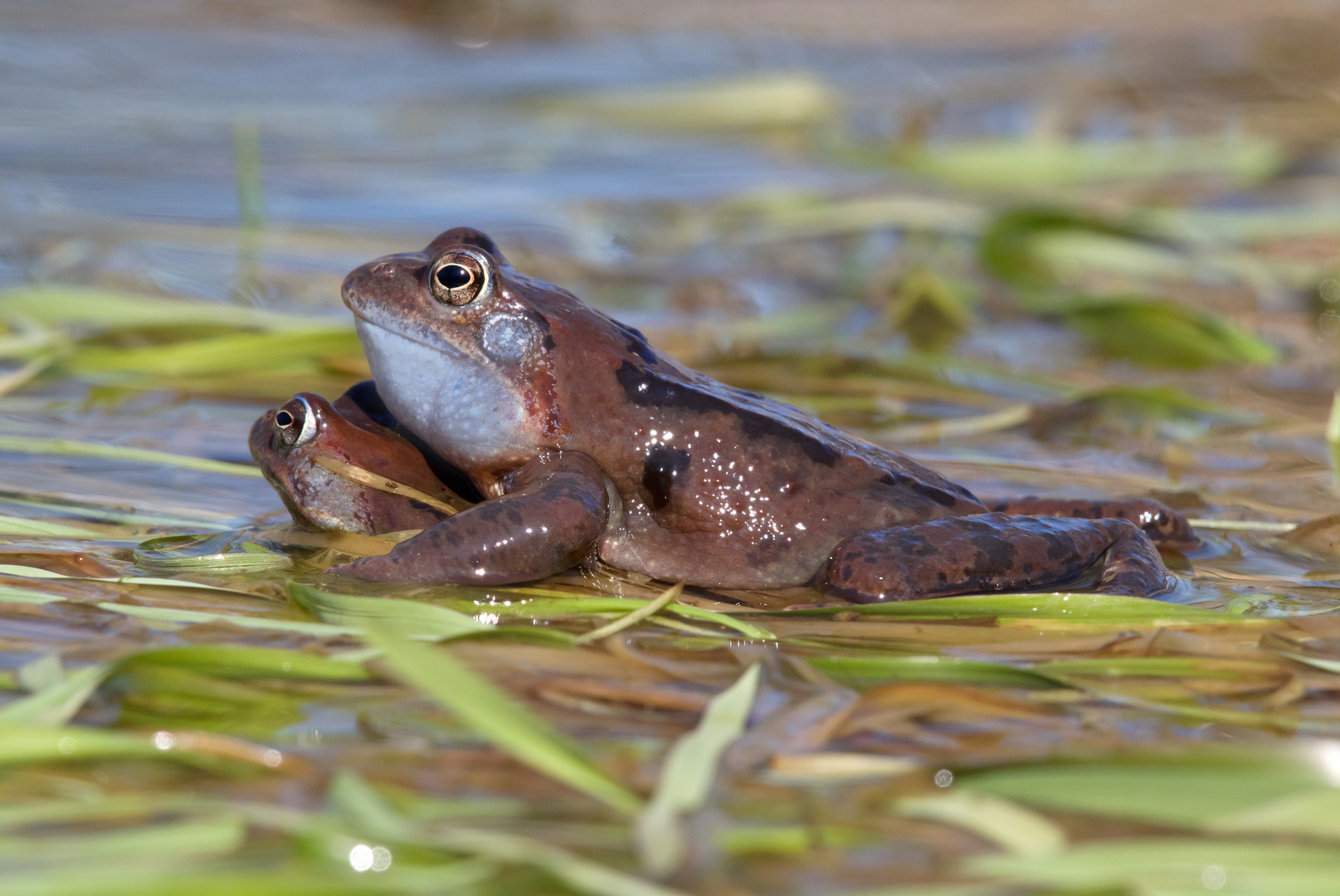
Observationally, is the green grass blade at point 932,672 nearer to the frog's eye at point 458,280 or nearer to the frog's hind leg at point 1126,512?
the frog's hind leg at point 1126,512

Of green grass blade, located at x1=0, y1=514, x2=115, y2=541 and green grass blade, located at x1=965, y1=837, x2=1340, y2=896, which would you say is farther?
green grass blade, located at x1=0, y1=514, x2=115, y2=541

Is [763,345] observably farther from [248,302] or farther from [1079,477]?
[248,302]

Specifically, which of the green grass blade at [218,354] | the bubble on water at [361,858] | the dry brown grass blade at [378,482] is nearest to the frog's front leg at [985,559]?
the dry brown grass blade at [378,482]

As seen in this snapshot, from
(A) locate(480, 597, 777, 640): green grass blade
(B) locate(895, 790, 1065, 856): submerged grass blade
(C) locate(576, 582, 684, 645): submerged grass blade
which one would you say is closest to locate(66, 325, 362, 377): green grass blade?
(A) locate(480, 597, 777, 640): green grass blade

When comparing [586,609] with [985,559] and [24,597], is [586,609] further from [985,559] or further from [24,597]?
[24,597]

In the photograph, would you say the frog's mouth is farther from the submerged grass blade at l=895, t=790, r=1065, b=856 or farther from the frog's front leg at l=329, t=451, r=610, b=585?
the submerged grass blade at l=895, t=790, r=1065, b=856

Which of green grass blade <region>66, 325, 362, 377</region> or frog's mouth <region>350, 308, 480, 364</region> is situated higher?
frog's mouth <region>350, 308, 480, 364</region>

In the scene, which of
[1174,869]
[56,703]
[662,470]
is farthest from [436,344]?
[1174,869]
